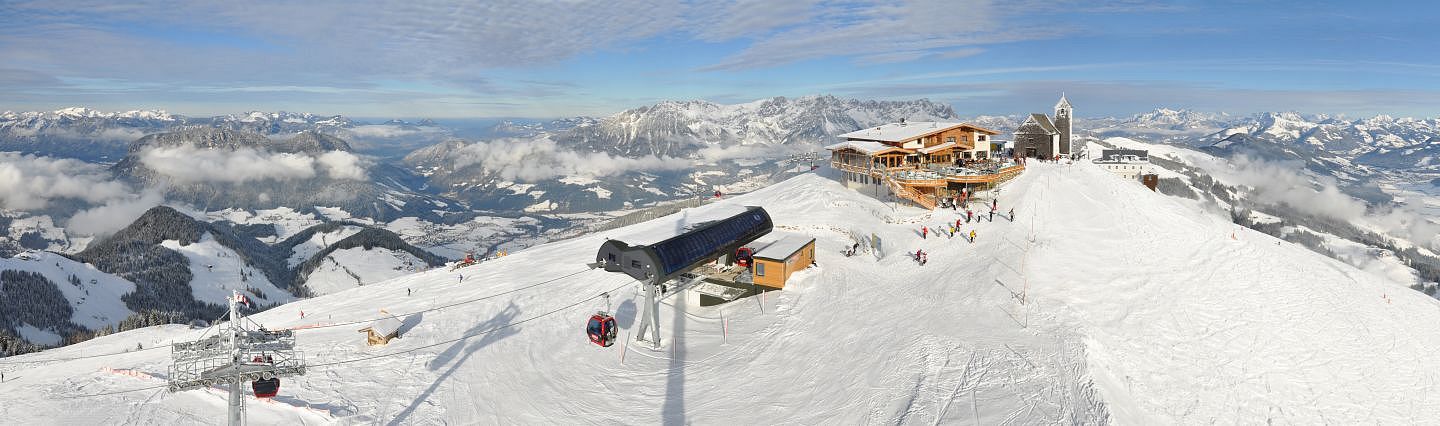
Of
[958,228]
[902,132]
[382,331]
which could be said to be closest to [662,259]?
[382,331]

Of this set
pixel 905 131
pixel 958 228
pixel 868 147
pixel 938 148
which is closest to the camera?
pixel 958 228

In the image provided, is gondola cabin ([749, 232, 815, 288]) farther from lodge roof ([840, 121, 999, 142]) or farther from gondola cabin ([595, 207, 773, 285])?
lodge roof ([840, 121, 999, 142])

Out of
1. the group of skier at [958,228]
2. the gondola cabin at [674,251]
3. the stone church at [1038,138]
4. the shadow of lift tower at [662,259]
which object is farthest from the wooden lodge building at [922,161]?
the shadow of lift tower at [662,259]

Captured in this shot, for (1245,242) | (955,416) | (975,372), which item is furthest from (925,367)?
(1245,242)

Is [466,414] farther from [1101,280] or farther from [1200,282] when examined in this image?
[1200,282]

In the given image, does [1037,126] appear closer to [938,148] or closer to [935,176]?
[938,148]

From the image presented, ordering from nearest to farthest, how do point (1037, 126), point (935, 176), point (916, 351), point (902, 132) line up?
point (916, 351) < point (935, 176) < point (902, 132) < point (1037, 126)

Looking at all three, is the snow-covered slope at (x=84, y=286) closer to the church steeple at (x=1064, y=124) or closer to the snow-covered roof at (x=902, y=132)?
the snow-covered roof at (x=902, y=132)
